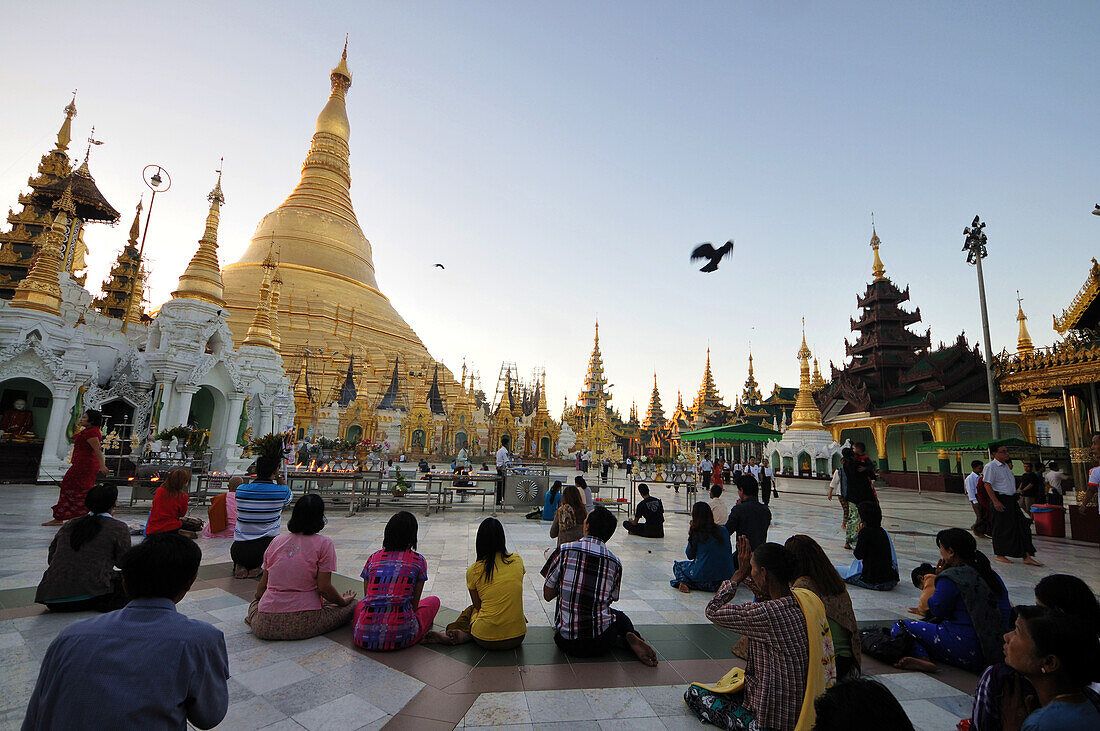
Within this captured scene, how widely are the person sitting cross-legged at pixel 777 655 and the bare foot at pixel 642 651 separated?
77cm

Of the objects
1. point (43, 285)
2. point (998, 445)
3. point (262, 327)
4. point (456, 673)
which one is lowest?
point (456, 673)

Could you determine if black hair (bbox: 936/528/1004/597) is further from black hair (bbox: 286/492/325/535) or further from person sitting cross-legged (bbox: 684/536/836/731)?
black hair (bbox: 286/492/325/535)

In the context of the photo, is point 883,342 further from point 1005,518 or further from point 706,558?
point 706,558

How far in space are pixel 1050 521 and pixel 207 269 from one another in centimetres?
2308

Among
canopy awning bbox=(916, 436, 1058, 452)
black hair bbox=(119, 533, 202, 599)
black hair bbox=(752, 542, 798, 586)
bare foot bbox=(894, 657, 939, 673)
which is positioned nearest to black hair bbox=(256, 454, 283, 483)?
black hair bbox=(119, 533, 202, 599)

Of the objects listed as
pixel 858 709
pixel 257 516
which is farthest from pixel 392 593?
pixel 858 709

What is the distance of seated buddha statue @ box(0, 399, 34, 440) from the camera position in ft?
46.1

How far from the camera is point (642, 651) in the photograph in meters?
3.68

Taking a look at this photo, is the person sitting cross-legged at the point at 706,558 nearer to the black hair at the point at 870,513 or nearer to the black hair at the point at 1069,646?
the black hair at the point at 870,513

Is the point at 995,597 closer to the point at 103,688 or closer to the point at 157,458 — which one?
the point at 103,688

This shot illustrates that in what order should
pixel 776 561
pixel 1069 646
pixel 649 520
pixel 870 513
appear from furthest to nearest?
pixel 649 520 < pixel 870 513 < pixel 776 561 < pixel 1069 646

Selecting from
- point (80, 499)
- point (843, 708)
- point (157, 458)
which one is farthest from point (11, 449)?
point (843, 708)

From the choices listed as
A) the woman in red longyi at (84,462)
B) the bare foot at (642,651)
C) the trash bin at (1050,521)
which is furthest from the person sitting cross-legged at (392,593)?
the trash bin at (1050,521)

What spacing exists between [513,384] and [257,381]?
2473 cm
